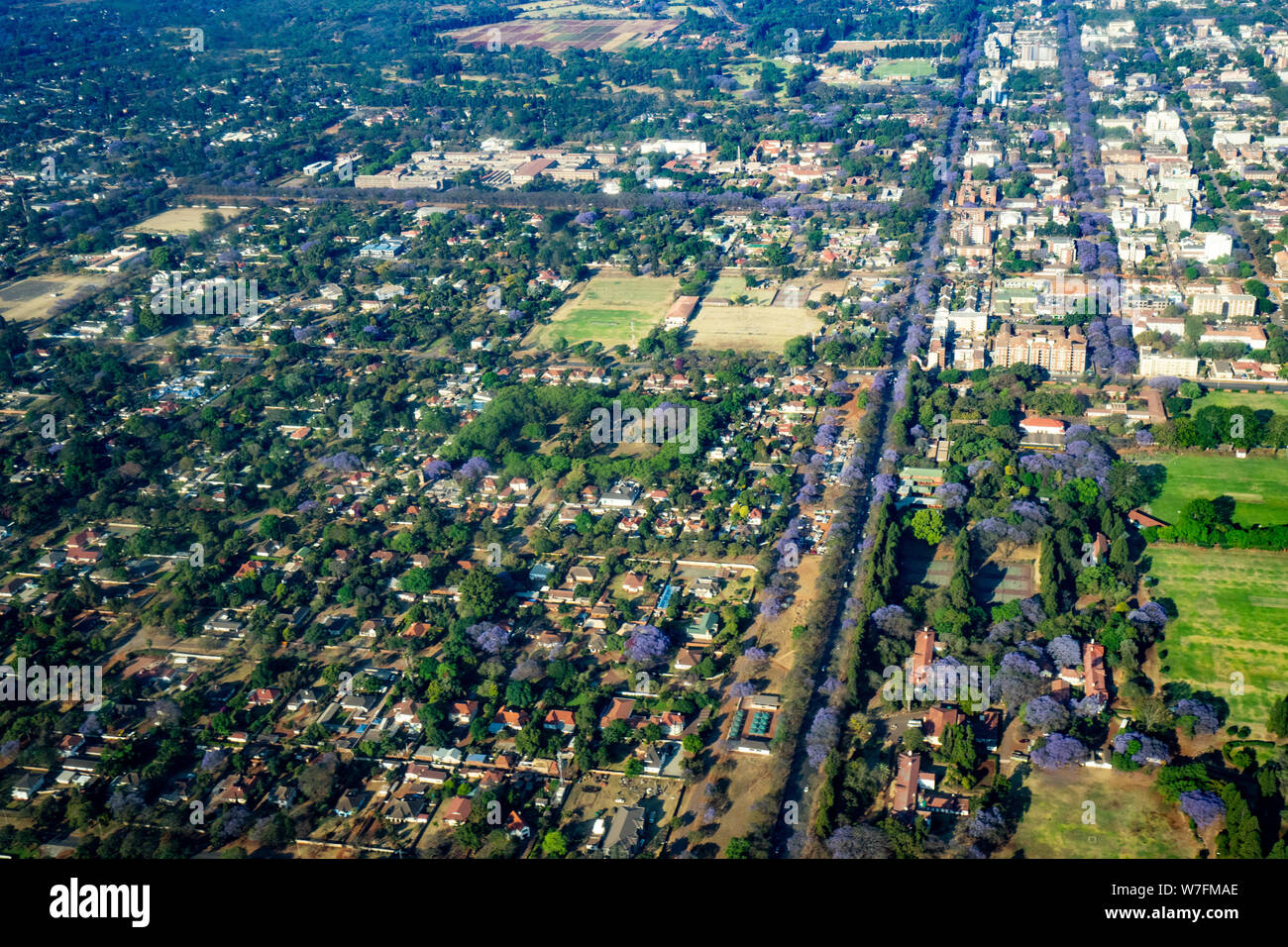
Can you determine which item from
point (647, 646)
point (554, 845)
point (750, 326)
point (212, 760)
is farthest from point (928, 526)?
point (212, 760)

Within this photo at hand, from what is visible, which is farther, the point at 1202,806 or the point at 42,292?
the point at 42,292

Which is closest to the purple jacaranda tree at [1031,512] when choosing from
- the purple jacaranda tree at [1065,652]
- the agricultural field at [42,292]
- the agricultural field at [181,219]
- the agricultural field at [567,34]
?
the purple jacaranda tree at [1065,652]

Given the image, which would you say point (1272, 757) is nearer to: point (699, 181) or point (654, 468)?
point (654, 468)

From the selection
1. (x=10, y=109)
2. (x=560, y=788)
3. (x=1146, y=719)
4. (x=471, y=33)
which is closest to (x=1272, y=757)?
(x=1146, y=719)

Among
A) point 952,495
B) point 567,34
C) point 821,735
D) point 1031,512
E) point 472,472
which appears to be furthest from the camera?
point 567,34

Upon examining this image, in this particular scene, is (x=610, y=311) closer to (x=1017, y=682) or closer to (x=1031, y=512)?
(x=1031, y=512)

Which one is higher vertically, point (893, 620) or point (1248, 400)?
point (1248, 400)

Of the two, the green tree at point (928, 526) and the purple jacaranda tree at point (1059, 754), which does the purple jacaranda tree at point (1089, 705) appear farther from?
the green tree at point (928, 526)
